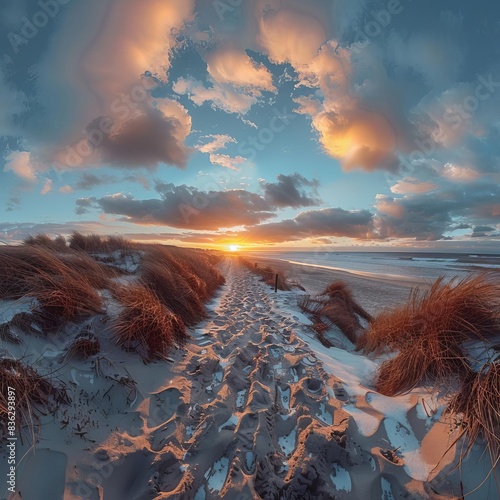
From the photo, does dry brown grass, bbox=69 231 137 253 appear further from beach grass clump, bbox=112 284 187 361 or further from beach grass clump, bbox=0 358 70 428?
beach grass clump, bbox=0 358 70 428

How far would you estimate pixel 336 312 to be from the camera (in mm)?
7715

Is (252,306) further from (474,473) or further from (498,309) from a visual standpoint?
(474,473)

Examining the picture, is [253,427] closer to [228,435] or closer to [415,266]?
[228,435]

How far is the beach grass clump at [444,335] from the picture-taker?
2.90m

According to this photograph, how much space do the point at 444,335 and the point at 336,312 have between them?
4625mm

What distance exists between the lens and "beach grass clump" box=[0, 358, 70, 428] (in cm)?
211

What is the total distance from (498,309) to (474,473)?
2.19 meters

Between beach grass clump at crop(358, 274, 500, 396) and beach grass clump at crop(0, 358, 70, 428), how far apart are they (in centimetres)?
376

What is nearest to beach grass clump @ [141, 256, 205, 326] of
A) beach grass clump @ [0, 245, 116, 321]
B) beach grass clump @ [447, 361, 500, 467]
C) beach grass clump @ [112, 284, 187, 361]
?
beach grass clump @ [112, 284, 187, 361]

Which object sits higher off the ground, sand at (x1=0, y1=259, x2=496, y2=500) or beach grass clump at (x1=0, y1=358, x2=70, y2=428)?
beach grass clump at (x1=0, y1=358, x2=70, y2=428)

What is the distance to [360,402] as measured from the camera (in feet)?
9.98

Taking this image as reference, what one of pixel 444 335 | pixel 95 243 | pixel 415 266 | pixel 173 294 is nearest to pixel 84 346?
pixel 173 294

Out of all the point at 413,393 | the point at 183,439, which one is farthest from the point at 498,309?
the point at 183,439

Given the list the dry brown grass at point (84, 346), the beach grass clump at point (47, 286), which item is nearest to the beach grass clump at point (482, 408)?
the dry brown grass at point (84, 346)
